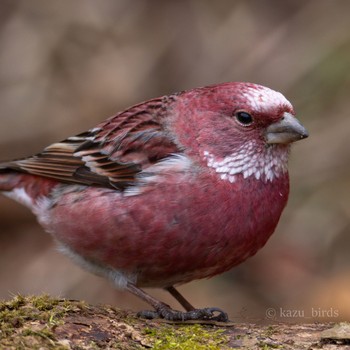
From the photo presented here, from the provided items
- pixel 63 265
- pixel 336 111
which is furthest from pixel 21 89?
pixel 336 111

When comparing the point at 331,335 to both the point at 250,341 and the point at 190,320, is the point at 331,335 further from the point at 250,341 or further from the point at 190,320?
the point at 190,320

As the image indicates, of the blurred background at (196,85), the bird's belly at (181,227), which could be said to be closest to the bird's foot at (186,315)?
the bird's belly at (181,227)

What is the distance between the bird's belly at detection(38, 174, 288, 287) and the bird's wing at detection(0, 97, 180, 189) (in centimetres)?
28

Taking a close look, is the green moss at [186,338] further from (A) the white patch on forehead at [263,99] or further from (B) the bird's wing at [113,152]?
(A) the white patch on forehead at [263,99]

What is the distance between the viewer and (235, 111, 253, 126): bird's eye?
255 inches

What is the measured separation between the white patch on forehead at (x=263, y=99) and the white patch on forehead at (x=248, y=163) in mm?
293

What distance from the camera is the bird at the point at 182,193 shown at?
6230mm

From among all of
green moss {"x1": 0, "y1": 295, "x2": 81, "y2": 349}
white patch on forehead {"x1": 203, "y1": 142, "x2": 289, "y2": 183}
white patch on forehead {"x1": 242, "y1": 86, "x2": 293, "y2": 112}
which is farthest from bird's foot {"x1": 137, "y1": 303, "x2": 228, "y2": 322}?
white patch on forehead {"x1": 242, "y1": 86, "x2": 293, "y2": 112}

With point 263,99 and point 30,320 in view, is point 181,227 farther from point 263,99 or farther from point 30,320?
point 30,320

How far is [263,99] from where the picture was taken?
21.0 ft

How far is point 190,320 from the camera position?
5906 mm

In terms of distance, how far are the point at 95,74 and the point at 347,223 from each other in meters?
4.25

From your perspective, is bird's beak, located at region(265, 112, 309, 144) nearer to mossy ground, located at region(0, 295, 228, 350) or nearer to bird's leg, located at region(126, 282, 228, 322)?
bird's leg, located at region(126, 282, 228, 322)

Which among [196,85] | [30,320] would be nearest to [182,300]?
[30,320]
